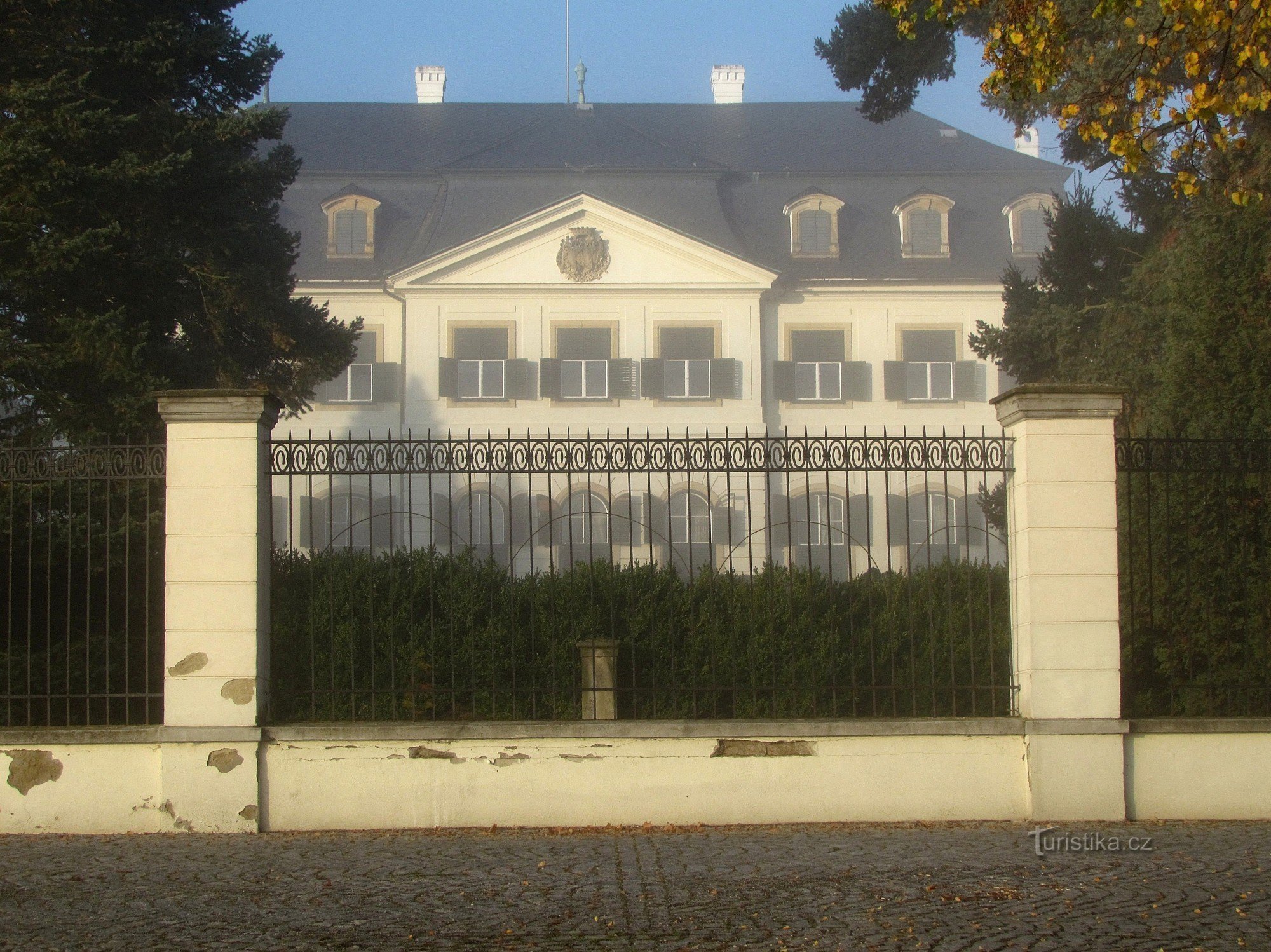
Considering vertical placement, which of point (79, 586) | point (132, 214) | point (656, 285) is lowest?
point (79, 586)

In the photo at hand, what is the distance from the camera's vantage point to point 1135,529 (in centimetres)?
905

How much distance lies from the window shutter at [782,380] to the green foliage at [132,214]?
749 inches

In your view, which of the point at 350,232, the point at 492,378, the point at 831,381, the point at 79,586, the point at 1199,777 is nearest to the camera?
the point at 1199,777

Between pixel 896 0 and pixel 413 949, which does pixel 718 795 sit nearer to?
pixel 413 949

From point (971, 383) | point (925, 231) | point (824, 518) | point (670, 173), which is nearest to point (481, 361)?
point (670, 173)

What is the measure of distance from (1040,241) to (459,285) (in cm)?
1494

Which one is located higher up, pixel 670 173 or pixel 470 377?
pixel 670 173

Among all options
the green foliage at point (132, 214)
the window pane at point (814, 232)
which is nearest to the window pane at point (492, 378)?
the window pane at point (814, 232)

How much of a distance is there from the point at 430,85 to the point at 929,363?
63.0 feet

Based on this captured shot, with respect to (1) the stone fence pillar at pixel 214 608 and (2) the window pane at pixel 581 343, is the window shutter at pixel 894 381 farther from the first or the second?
(1) the stone fence pillar at pixel 214 608

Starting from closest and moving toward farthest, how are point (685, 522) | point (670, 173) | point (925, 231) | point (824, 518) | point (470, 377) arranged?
point (824, 518)
point (685, 522)
point (470, 377)
point (670, 173)
point (925, 231)

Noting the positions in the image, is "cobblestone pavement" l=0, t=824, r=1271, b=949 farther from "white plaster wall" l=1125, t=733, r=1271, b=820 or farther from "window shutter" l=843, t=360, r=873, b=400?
"window shutter" l=843, t=360, r=873, b=400

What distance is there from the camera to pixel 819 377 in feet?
109

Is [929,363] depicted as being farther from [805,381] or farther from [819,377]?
[805,381]
